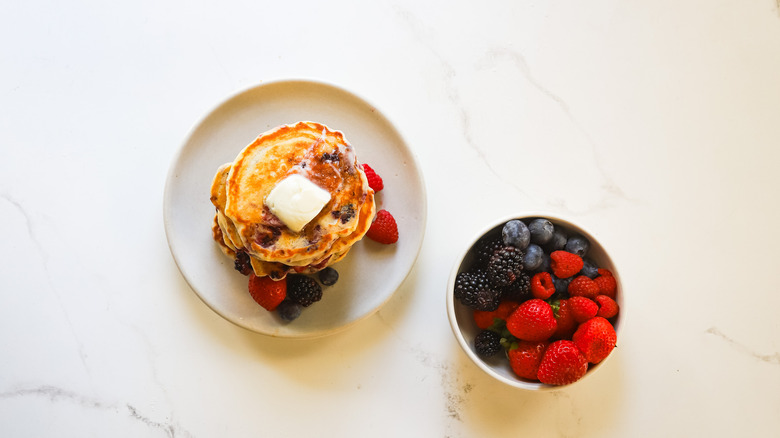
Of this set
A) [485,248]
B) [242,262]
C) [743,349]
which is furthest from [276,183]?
[743,349]

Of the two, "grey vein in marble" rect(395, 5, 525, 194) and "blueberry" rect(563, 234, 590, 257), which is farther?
"grey vein in marble" rect(395, 5, 525, 194)

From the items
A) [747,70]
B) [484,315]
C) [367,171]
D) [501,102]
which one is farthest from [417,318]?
[747,70]

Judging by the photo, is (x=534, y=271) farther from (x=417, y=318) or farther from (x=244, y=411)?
(x=244, y=411)

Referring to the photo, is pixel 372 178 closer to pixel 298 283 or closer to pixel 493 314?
pixel 298 283

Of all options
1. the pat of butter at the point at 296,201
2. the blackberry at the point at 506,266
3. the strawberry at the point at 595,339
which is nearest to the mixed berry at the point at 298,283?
the pat of butter at the point at 296,201

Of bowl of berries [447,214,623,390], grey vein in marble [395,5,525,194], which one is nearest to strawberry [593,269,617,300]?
bowl of berries [447,214,623,390]

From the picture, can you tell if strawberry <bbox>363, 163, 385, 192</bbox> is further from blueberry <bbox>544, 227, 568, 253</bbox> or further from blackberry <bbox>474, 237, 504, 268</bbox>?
blueberry <bbox>544, 227, 568, 253</bbox>

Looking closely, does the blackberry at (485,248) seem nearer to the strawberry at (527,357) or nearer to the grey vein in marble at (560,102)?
the strawberry at (527,357)
